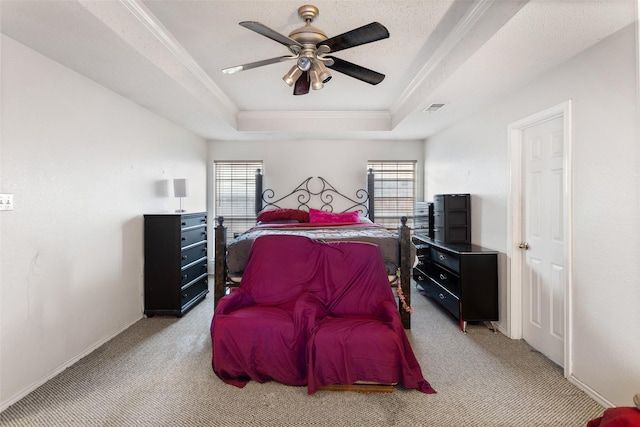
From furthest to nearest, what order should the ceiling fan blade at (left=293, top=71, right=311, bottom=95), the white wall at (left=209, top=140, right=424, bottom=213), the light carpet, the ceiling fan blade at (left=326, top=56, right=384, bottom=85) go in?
the white wall at (left=209, top=140, right=424, bottom=213) → the ceiling fan blade at (left=293, top=71, right=311, bottom=95) → the ceiling fan blade at (left=326, top=56, right=384, bottom=85) → the light carpet

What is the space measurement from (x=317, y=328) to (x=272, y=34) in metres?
1.93

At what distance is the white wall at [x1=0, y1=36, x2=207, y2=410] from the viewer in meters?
1.95

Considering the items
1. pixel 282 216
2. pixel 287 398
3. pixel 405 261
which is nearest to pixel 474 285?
pixel 405 261

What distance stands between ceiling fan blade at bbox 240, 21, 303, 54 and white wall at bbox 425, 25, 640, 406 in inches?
78.0

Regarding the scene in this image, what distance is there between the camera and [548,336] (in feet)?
8.18

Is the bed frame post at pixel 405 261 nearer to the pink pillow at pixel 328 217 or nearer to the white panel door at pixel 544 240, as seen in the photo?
the white panel door at pixel 544 240

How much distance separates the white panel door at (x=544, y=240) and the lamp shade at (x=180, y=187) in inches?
151

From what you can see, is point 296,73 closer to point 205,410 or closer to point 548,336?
point 205,410

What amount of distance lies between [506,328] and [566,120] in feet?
6.48

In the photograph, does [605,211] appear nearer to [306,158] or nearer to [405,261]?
[405,261]

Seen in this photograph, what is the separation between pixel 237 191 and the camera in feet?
17.1

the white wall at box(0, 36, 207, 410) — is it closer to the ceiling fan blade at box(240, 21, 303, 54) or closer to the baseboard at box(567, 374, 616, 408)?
the ceiling fan blade at box(240, 21, 303, 54)

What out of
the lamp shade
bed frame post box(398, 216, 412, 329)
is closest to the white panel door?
bed frame post box(398, 216, 412, 329)

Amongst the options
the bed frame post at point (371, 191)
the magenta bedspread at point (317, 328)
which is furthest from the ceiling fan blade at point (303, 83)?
the bed frame post at point (371, 191)
